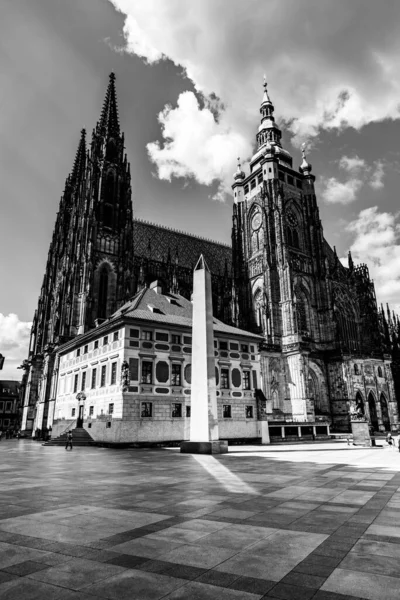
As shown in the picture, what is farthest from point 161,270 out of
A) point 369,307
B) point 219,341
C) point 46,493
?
point 46,493

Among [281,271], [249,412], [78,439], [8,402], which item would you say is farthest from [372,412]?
[8,402]

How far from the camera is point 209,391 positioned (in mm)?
20641

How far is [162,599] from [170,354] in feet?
95.8

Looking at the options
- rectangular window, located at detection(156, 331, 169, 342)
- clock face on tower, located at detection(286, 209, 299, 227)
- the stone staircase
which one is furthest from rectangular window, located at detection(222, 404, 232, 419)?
clock face on tower, located at detection(286, 209, 299, 227)

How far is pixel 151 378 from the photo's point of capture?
3125 cm

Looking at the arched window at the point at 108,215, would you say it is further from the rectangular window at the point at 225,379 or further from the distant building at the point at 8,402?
the distant building at the point at 8,402

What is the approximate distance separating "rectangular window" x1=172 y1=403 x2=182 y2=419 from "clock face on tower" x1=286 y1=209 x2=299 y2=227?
4319 centimetres

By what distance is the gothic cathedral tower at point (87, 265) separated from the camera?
4766 cm

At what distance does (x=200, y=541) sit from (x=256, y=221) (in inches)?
2578

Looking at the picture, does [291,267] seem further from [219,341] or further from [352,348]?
[219,341]

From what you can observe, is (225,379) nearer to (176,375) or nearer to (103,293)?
(176,375)

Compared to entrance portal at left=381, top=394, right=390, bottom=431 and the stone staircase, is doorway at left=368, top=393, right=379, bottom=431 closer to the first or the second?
entrance portal at left=381, top=394, right=390, bottom=431

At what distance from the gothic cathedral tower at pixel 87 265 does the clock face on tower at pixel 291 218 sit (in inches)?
1029

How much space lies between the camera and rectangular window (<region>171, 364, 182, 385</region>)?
106 feet
